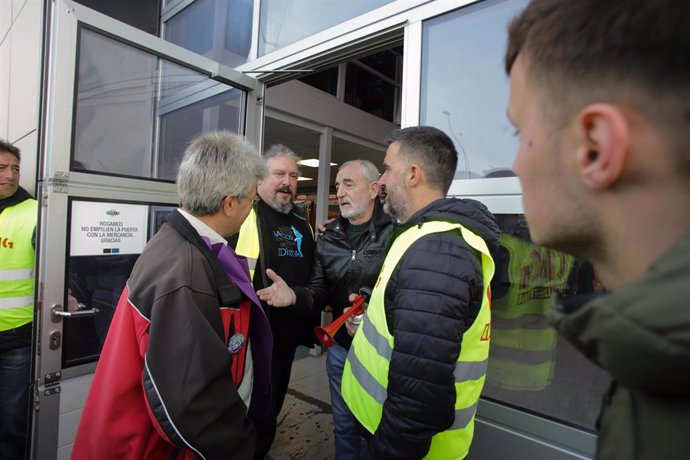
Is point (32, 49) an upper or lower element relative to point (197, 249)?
upper

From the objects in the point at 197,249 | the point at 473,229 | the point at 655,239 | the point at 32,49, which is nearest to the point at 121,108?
the point at 197,249

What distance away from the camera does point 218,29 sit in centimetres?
329

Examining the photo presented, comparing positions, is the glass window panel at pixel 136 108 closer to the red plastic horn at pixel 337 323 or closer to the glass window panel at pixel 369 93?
the red plastic horn at pixel 337 323

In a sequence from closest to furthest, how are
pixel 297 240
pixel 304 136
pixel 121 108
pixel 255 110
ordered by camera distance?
1. pixel 121 108
2. pixel 297 240
3. pixel 255 110
4. pixel 304 136

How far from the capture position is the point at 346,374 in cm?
168

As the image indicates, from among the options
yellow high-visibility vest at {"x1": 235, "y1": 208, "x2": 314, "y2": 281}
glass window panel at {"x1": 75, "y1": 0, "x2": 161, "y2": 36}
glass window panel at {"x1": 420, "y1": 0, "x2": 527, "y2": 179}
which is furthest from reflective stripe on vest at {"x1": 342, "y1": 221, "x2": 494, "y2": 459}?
glass window panel at {"x1": 75, "y1": 0, "x2": 161, "y2": 36}

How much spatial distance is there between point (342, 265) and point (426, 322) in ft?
4.56

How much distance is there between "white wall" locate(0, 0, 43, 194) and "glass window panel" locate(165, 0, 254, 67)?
1164 millimetres

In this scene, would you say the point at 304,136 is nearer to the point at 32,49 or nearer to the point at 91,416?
the point at 32,49

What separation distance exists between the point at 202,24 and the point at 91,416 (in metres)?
3.36

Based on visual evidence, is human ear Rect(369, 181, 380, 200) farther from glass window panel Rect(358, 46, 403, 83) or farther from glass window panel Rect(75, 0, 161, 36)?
glass window panel Rect(358, 46, 403, 83)

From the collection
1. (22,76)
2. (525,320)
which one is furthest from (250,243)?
(22,76)

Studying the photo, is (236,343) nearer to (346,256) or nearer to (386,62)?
(346,256)

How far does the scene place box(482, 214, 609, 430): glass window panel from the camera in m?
1.73
